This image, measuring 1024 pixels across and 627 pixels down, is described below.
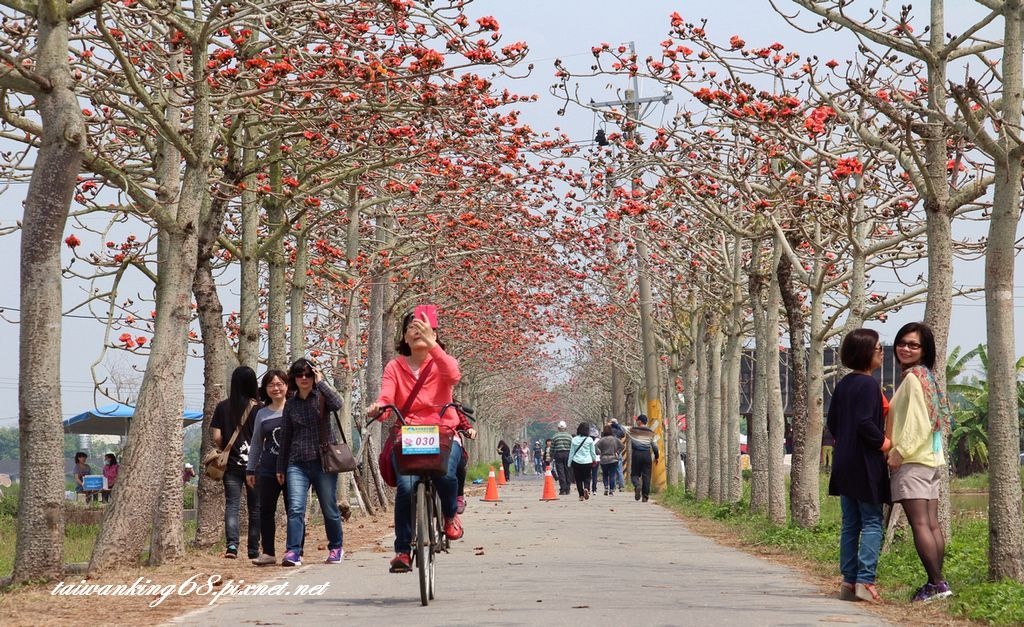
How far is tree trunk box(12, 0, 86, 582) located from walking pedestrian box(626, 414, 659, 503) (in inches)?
741

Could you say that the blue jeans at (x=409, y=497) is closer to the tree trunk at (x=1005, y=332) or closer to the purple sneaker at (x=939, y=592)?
the purple sneaker at (x=939, y=592)

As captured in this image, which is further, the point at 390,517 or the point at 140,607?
the point at 390,517

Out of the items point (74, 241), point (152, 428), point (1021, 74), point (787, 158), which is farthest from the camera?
point (787, 158)

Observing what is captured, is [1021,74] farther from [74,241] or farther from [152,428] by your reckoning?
[74,241]

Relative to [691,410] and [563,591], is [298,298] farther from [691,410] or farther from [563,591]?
[691,410]

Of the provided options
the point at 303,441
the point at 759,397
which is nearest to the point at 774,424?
the point at 759,397

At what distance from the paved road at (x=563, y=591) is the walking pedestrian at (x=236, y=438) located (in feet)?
3.26

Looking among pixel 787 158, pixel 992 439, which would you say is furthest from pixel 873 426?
pixel 787 158

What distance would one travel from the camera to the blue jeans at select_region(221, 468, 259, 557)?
1227cm

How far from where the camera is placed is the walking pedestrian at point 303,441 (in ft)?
35.8

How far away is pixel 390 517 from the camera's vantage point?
74.0ft

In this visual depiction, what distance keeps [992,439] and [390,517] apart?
47.9 ft

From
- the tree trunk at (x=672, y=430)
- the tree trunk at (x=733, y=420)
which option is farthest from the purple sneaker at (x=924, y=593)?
the tree trunk at (x=672, y=430)

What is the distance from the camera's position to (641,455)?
2884 centimetres
